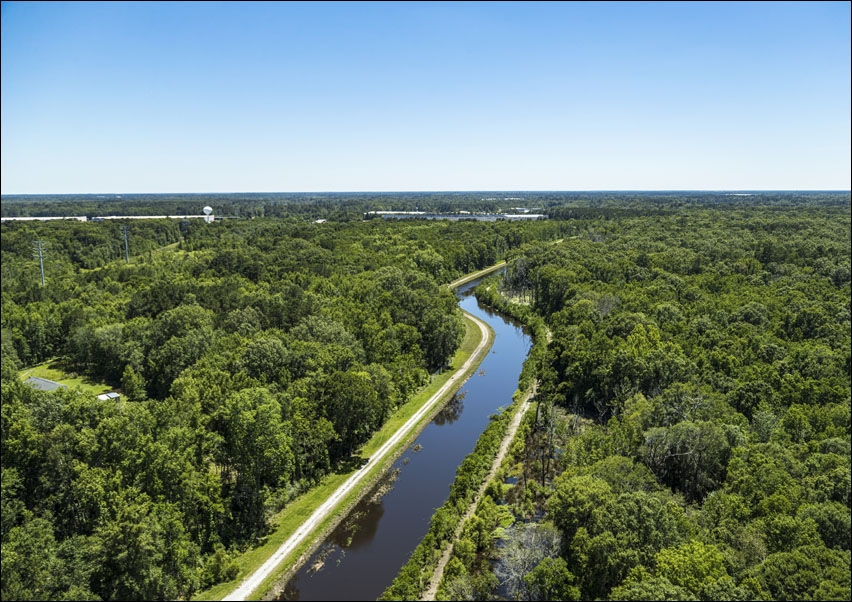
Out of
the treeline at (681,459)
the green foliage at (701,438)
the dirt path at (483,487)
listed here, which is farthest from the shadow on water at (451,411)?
the green foliage at (701,438)

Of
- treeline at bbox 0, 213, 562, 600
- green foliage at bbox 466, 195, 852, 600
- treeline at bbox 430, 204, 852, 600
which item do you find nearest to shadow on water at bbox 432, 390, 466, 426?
treeline at bbox 0, 213, 562, 600

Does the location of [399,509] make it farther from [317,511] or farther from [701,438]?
[701,438]

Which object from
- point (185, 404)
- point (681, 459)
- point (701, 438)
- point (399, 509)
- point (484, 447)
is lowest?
point (399, 509)

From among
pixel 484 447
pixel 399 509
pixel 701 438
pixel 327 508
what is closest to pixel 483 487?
pixel 484 447

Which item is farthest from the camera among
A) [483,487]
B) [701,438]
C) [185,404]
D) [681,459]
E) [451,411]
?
[451,411]

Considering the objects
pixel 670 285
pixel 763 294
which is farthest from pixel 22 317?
pixel 763 294
